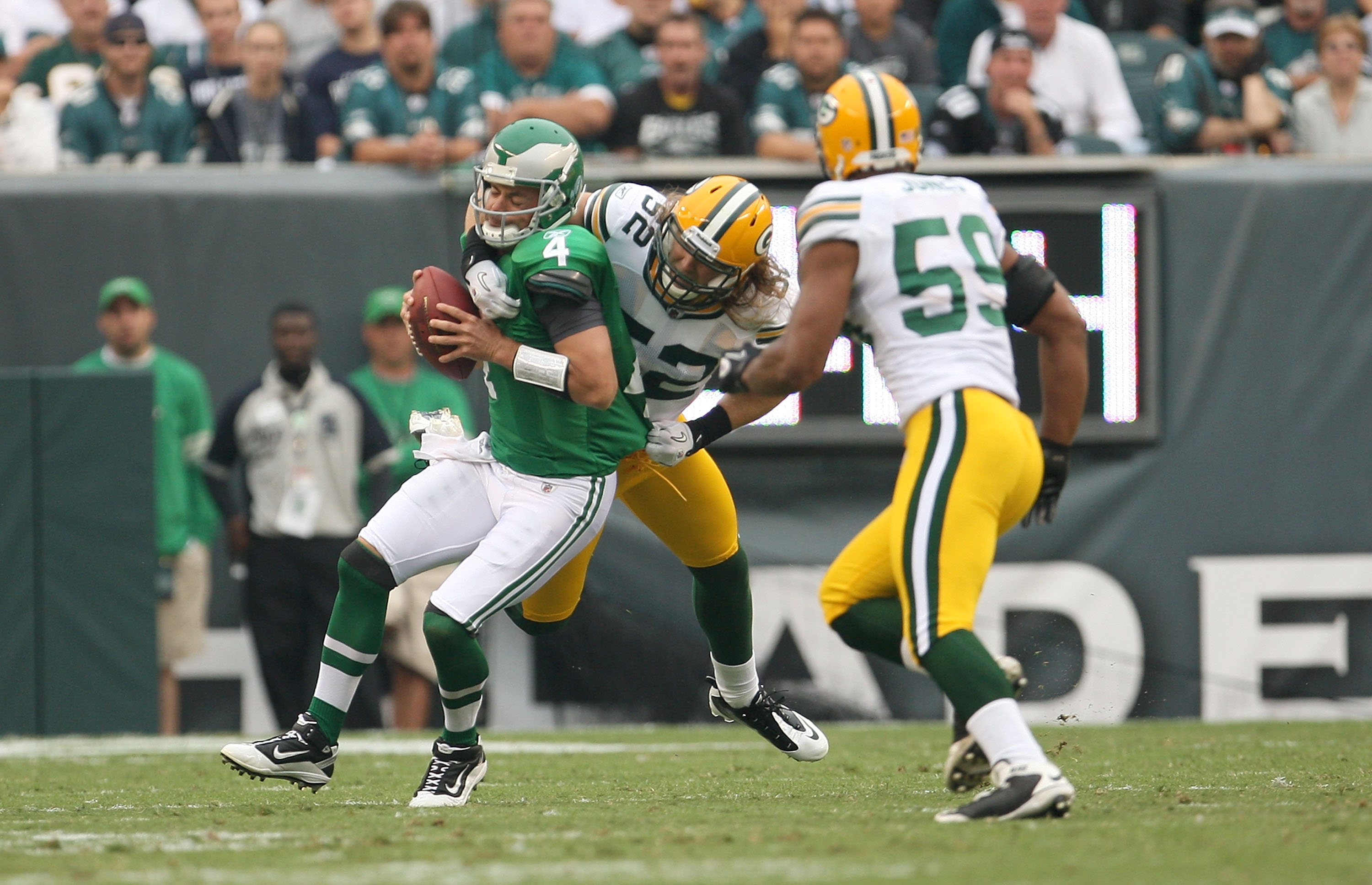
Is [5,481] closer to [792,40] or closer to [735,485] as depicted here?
[735,485]

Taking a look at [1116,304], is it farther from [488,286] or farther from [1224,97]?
[488,286]

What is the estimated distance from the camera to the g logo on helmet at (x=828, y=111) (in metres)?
4.14

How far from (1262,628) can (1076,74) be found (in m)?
2.93

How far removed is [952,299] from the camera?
405cm

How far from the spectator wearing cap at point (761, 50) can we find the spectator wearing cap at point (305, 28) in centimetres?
212

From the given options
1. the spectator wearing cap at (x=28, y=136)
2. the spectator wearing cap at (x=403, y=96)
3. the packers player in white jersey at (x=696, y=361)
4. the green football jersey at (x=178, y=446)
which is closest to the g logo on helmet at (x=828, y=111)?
the packers player in white jersey at (x=696, y=361)

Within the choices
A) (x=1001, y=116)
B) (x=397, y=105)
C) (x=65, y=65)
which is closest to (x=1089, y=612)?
(x=1001, y=116)

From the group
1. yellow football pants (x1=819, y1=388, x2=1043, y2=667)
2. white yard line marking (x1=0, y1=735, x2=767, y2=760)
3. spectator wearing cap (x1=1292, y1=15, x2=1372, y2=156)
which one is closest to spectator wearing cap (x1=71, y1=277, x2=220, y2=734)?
white yard line marking (x1=0, y1=735, x2=767, y2=760)

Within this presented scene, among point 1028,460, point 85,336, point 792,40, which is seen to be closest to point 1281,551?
point 792,40

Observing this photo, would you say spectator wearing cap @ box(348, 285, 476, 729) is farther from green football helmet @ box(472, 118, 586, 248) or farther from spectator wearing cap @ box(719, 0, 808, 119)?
green football helmet @ box(472, 118, 586, 248)

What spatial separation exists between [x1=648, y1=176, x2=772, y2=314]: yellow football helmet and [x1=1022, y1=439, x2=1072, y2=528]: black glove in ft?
3.03

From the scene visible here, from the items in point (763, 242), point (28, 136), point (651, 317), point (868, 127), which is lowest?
point (651, 317)

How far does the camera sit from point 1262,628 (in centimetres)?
846

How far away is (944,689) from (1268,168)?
563cm
